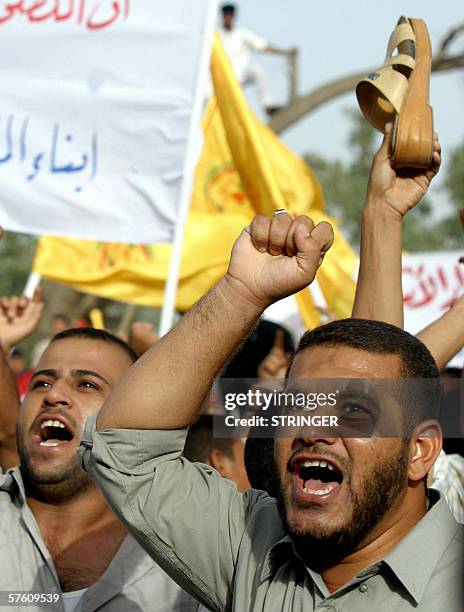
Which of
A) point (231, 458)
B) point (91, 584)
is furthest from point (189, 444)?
point (91, 584)

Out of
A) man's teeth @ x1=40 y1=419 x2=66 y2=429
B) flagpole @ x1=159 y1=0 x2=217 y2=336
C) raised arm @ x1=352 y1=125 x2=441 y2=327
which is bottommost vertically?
man's teeth @ x1=40 y1=419 x2=66 y2=429

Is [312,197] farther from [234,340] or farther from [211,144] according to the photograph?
[234,340]

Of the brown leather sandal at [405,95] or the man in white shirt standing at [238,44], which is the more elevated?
the man in white shirt standing at [238,44]

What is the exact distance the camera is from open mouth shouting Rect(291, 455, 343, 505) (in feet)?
6.26

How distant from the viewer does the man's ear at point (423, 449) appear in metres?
1.99

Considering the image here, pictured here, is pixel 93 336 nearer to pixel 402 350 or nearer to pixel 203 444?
pixel 203 444

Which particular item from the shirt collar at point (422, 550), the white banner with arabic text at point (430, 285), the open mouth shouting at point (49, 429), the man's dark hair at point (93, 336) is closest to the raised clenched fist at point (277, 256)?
the shirt collar at point (422, 550)

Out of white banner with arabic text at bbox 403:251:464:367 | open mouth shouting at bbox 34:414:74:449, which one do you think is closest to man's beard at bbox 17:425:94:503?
open mouth shouting at bbox 34:414:74:449

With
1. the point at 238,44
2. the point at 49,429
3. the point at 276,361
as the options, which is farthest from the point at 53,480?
the point at 238,44

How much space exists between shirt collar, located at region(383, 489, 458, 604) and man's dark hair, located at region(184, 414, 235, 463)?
1.41 metres

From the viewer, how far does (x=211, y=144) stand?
289 inches

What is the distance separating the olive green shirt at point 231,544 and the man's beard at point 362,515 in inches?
2.2

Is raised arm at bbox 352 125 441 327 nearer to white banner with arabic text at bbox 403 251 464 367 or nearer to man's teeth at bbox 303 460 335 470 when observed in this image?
man's teeth at bbox 303 460 335 470

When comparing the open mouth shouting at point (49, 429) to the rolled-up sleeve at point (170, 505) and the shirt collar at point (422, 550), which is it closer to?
the rolled-up sleeve at point (170, 505)
